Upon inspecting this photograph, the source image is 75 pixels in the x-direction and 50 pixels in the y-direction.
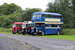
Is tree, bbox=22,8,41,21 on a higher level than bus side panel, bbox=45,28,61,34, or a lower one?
higher

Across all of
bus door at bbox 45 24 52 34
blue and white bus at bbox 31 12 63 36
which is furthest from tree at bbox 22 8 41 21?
bus door at bbox 45 24 52 34

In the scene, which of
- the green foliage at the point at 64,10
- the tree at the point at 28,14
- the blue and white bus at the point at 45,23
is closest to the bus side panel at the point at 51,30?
the blue and white bus at the point at 45,23

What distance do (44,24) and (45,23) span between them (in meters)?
0.29

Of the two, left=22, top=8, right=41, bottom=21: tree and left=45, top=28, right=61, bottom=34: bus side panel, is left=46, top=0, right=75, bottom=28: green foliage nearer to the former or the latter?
left=45, top=28, right=61, bottom=34: bus side panel

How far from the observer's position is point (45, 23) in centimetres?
3169

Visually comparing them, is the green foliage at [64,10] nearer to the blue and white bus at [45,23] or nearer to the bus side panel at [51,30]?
the blue and white bus at [45,23]

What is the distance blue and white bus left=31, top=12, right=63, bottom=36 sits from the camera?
30875 mm

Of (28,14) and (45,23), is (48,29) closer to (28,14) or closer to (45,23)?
(45,23)

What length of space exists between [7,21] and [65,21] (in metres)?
32.8

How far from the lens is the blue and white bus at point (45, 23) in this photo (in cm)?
3088

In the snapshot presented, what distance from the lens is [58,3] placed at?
44156mm

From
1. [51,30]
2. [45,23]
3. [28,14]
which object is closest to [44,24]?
[45,23]

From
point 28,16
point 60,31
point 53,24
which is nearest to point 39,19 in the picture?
point 53,24

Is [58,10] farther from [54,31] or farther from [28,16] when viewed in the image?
[28,16]
